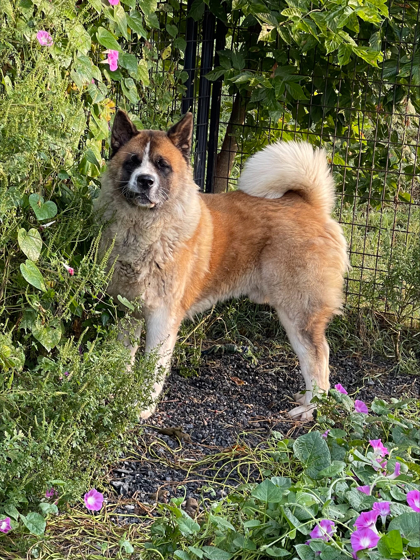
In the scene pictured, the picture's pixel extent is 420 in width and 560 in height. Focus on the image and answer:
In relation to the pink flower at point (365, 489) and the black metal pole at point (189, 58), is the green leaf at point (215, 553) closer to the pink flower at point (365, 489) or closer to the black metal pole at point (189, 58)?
the pink flower at point (365, 489)

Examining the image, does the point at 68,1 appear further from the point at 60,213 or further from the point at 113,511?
the point at 113,511

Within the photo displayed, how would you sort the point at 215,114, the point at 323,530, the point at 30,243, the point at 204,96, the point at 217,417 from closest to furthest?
the point at 323,530, the point at 30,243, the point at 217,417, the point at 204,96, the point at 215,114

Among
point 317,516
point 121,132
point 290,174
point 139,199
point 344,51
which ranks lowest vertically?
point 317,516

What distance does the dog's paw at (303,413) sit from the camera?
3699mm

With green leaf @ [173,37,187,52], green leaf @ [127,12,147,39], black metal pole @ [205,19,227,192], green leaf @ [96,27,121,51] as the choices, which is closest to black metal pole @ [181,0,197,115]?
green leaf @ [173,37,187,52]

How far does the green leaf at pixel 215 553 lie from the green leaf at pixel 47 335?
3.34 feet

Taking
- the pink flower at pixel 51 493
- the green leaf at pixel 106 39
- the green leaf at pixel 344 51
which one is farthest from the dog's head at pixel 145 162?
the pink flower at pixel 51 493

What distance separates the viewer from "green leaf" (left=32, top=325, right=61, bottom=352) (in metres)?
2.81

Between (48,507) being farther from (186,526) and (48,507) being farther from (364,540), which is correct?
(364,540)

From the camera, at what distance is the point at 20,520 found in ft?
7.96

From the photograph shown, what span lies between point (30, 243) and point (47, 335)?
0.36 metres

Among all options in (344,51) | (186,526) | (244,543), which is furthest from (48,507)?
(344,51)

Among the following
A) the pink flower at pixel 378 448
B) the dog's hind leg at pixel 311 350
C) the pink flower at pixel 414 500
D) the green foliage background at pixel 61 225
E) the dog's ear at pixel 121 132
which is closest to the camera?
the pink flower at pixel 414 500

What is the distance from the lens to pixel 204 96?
480 cm
